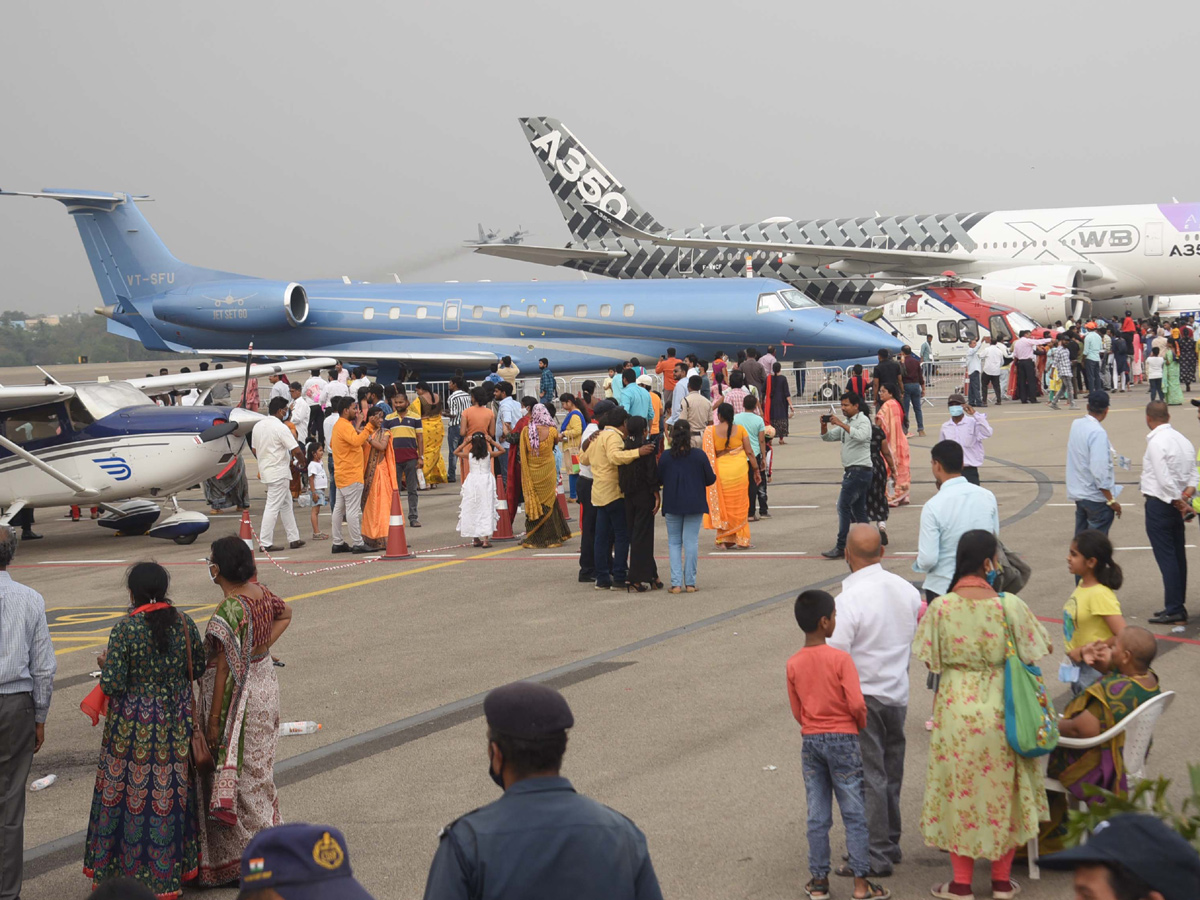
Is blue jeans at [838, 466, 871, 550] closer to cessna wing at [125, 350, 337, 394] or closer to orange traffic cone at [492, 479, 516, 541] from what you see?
orange traffic cone at [492, 479, 516, 541]

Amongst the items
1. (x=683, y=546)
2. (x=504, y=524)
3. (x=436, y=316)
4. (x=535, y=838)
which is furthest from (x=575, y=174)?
(x=535, y=838)

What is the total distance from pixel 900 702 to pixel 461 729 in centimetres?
305

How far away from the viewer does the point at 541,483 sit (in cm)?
1404

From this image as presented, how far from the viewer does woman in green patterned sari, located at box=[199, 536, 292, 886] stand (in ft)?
18.1

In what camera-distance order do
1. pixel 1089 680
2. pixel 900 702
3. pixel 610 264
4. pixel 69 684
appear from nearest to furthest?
pixel 900 702, pixel 1089 680, pixel 69 684, pixel 610 264

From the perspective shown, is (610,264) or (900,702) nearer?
(900,702)

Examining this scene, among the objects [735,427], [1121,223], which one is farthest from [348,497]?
[1121,223]

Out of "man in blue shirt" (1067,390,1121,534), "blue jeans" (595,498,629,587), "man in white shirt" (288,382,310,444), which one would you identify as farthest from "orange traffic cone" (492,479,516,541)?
"man in blue shirt" (1067,390,1121,534)

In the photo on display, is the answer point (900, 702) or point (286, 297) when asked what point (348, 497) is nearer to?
point (900, 702)

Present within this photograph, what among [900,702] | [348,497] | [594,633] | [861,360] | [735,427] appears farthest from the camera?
[861,360]

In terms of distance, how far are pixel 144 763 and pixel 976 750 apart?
136 inches

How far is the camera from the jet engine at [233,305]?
32406 mm

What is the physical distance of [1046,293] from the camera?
35281mm

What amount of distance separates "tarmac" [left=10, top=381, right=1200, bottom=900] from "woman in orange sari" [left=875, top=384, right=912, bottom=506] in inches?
21.2
